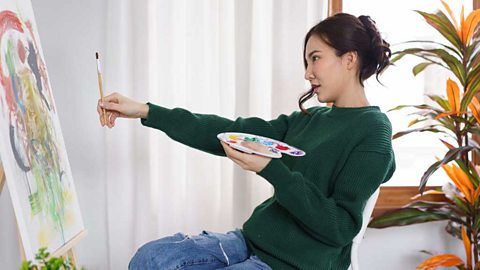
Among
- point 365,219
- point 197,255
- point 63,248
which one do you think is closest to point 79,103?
point 63,248

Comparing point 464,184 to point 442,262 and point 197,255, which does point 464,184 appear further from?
point 197,255

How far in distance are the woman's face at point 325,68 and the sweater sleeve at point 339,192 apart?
0.73 feet

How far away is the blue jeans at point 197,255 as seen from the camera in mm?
1836

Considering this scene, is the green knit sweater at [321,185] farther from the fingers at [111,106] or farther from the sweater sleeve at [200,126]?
the fingers at [111,106]

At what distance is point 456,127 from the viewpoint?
2.68 m

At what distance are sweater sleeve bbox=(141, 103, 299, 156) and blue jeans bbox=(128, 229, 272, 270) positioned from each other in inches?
13.6

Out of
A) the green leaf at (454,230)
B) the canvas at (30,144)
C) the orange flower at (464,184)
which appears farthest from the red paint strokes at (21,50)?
the green leaf at (454,230)

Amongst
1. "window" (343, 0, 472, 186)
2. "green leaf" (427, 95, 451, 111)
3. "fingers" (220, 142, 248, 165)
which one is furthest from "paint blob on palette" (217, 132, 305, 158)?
"window" (343, 0, 472, 186)

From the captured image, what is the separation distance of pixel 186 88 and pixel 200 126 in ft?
1.89

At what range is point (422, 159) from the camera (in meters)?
3.10

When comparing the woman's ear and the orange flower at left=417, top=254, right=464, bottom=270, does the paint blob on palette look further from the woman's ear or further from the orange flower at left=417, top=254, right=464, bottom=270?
the orange flower at left=417, top=254, right=464, bottom=270

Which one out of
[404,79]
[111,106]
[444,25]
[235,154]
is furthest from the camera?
[404,79]

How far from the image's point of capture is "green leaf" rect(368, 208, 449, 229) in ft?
8.98

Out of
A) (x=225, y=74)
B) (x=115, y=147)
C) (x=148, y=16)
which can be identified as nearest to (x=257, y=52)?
(x=225, y=74)
